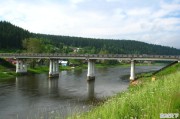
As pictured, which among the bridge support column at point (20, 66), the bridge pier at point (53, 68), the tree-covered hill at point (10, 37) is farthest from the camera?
the tree-covered hill at point (10, 37)

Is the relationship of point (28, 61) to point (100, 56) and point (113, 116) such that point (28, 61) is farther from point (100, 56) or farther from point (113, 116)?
point (113, 116)

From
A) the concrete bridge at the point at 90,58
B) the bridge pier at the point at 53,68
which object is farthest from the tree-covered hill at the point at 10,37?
the bridge pier at the point at 53,68

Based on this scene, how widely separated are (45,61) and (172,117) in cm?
14306

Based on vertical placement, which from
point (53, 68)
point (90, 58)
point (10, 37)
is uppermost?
point (10, 37)

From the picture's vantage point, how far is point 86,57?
10069 cm

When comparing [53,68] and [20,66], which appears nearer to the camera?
[53,68]

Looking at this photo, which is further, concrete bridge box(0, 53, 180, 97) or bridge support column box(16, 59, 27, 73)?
bridge support column box(16, 59, 27, 73)

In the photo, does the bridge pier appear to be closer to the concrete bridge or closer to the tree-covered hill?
the concrete bridge

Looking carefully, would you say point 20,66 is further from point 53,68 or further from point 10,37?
point 10,37

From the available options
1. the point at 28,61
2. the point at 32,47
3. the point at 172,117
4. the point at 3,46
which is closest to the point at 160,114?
the point at 172,117

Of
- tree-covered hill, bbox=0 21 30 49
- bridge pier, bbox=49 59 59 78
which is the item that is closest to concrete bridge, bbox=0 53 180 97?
bridge pier, bbox=49 59 59 78

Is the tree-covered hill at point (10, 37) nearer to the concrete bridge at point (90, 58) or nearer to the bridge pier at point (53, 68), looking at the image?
the concrete bridge at point (90, 58)

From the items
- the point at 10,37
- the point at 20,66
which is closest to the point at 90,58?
the point at 20,66

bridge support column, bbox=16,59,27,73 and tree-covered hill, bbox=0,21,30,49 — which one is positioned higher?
tree-covered hill, bbox=0,21,30,49
